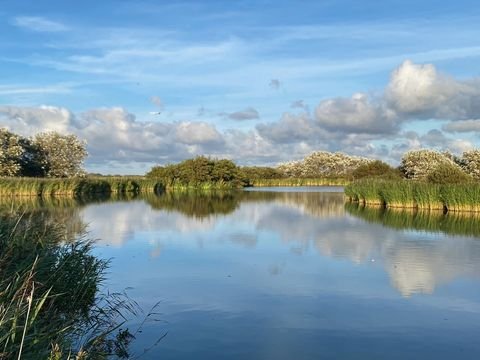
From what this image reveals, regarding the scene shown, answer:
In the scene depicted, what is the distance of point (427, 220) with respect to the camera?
67.7ft

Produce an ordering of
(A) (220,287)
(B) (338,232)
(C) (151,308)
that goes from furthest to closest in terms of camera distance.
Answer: (B) (338,232)
(A) (220,287)
(C) (151,308)

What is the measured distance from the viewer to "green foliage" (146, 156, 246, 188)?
51.4 m

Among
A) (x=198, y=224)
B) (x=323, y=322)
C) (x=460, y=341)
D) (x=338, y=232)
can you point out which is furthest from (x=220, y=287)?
(x=198, y=224)

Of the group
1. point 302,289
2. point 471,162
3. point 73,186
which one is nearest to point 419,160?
point 471,162

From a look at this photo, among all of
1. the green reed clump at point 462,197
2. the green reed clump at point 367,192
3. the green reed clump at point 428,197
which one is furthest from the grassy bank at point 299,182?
the green reed clump at point 462,197

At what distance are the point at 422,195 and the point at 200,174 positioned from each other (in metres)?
28.5

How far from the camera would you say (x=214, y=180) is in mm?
52781

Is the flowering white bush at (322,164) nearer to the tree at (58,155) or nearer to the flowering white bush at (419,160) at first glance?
the flowering white bush at (419,160)

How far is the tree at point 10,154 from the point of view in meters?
37.7

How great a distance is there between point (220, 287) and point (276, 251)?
4348mm

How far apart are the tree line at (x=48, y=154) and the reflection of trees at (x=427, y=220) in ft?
84.6

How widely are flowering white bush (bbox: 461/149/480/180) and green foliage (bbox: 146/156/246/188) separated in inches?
813

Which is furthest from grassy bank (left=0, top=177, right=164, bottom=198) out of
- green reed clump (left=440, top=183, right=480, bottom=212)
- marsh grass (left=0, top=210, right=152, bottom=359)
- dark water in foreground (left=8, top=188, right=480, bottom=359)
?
marsh grass (left=0, top=210, right=152, bottom=359)

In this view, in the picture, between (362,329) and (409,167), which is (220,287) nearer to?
(362,329)
